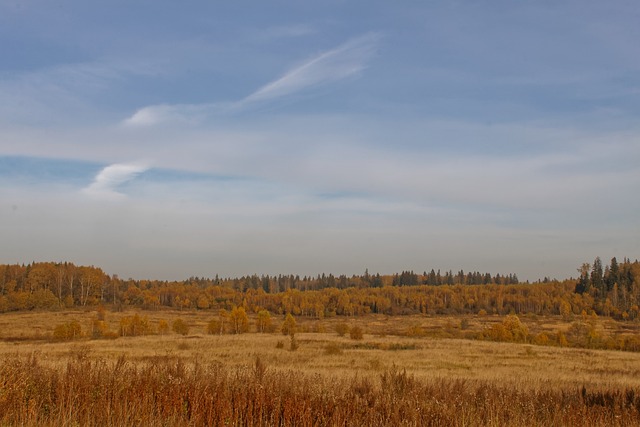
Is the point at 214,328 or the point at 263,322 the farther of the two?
the point at 263,322

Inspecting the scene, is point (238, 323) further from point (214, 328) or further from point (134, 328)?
point (134, 328)

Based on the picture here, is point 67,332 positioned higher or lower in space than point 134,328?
higher

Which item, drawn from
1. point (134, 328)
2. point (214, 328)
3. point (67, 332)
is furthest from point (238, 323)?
point (67, 332)

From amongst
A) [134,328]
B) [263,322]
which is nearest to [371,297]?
[263,322]

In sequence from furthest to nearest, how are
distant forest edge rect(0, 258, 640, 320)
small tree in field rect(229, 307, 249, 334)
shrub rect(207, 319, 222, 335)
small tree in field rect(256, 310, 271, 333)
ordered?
1. distant forest edge rect(0, 258, 640, 320)
2. small tree in field rect(256, 310, 271, 333)
3. small tree in field rect(229, 307, 249, 334)
4. shrub rect(207, 319, 222, 335)

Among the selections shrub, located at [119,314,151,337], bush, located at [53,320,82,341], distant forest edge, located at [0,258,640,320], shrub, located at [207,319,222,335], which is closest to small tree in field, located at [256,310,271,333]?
shrub, located at [207,319,222,335]

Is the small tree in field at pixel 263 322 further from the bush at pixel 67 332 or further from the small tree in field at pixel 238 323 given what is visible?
the bush at pixel 67 332

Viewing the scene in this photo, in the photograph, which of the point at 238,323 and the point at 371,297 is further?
the point at 371,297

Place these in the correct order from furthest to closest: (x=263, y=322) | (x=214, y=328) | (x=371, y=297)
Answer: (x=371, y=297) → (x=263, y=322) → (x=214, y=328)

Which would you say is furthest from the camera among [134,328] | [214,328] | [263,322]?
[263,322]

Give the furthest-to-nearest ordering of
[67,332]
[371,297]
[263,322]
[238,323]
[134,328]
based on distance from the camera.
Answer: [371,297] → [263,322] → [238,323] → [134,328] → [67,332]

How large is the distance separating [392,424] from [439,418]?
1.08 metres

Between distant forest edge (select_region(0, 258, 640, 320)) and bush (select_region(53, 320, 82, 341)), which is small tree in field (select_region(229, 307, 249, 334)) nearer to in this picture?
bush (select_region(53, 320, 82, 341))

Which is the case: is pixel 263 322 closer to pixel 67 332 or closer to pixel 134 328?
pixel 134 328
